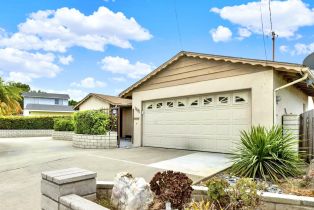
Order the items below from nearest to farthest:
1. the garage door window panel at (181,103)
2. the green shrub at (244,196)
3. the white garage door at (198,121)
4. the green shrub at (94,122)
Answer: the green shrub at (244,196) → the white garage door at (198,121) → the garage door window panel at (181,103) → the green shrub at (94,122)

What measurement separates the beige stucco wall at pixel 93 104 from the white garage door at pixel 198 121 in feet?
26.8

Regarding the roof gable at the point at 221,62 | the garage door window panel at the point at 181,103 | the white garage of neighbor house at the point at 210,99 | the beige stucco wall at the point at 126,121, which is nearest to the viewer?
the roof gable at the point at 221,62

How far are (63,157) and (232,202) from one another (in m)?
8.11

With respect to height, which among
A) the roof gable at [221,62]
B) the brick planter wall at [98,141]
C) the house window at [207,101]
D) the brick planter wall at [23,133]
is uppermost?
the roof gable at [221,62]

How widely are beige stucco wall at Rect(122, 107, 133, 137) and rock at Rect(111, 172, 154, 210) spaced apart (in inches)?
655

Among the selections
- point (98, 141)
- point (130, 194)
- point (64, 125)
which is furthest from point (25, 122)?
point (130, 194)

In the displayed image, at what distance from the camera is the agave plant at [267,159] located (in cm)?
652

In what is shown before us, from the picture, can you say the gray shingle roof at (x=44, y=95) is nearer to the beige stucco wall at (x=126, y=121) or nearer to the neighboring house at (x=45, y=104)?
the neighboring house at (x=45, y=104)

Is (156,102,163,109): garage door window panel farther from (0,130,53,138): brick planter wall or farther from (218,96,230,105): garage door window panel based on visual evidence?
(0,130,53,138): brick planter wall

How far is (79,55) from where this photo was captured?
829 inches

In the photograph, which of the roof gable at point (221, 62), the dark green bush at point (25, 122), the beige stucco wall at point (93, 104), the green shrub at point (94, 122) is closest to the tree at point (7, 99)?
the dark green bush at point (25, 122)

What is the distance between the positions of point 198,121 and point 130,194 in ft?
25.8

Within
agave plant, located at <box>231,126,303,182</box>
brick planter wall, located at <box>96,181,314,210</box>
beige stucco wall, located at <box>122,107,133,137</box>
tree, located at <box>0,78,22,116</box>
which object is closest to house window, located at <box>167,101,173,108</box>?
agave plant, located at <box>231,126,303,182</box>

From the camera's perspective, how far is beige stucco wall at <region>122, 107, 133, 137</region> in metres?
20.8
